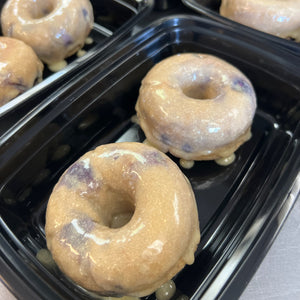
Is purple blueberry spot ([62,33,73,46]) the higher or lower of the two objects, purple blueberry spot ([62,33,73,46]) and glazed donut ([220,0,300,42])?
the lower

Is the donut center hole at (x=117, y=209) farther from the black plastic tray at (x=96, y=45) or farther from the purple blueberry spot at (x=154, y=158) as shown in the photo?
the black plastic tray at (x=96, y=45)

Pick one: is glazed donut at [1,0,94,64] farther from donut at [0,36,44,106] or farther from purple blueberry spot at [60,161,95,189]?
purple blueberry spot at [60,161,95,189]

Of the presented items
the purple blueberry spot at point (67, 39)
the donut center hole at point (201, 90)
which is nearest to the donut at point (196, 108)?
the donut center hole at point (201, 90)

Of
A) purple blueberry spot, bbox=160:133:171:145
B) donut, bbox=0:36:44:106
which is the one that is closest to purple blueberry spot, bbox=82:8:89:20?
donut, bbox=0:36:44:106

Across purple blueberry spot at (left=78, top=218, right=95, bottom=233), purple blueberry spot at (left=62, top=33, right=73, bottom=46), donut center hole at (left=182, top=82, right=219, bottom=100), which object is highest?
purple blueberry spot at (left=62, top=33, right=73, bottom=46)

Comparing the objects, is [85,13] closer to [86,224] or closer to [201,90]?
[201,90]

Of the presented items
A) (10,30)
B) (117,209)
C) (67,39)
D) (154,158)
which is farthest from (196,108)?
(10,30)
